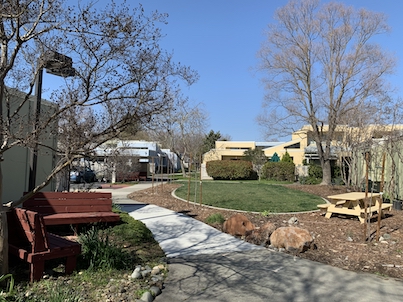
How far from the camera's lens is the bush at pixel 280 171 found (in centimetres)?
2858

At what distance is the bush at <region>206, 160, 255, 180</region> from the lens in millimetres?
29906

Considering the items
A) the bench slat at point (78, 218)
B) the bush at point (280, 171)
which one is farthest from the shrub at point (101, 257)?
the bush at point (280, 171)

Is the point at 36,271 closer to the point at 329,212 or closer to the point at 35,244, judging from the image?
the point at 35,244

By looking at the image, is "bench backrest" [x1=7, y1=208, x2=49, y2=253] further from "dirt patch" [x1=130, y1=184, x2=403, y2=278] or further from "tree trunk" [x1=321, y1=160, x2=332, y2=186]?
"tree trunk" [x1=321, y1=160, x2=332, y2=186]

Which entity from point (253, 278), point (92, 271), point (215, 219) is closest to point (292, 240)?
point (253, 278)

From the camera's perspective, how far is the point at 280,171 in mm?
28828

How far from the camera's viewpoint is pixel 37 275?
4.18m

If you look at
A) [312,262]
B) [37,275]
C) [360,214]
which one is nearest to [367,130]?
[360,214]

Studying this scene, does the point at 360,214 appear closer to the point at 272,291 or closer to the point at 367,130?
the point at 272,291

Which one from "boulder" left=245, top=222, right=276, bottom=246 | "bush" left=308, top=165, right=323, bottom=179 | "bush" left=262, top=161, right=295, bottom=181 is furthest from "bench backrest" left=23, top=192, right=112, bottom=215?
"bush" left=262, top=161, right=295, bottom=181

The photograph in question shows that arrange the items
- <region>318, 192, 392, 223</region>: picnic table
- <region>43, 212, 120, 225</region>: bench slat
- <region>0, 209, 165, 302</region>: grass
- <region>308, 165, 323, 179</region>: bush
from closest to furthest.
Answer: <region>0, 209, 165, 302</region>: grass < <region>43, 212, 120, 225</region>: bench slat < <region>318, 192, 392, 223</region>: picnic table < <region>308, 165, 323, 179</region>: bush

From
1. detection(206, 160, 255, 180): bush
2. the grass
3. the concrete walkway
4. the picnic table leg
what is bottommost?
the concrete walkway

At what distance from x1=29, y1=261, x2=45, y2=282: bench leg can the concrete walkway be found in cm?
151

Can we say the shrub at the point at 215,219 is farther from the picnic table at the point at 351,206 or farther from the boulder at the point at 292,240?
→ the picnic table at the point at 351,206
